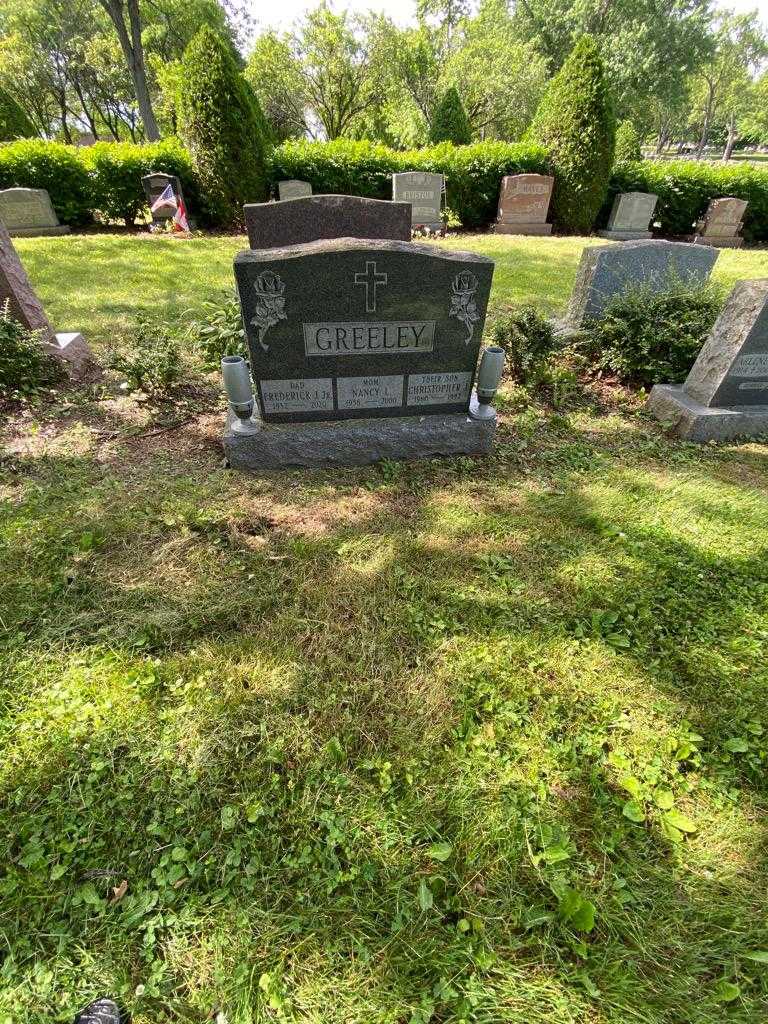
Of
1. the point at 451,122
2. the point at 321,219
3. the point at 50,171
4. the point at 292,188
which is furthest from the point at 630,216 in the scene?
the point at 50,171

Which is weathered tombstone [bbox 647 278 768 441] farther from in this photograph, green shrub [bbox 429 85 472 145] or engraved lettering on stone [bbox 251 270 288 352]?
green shrub [bbox 429 85 472 145]

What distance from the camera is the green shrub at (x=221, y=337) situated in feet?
15.1

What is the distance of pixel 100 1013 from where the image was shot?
4.27ft

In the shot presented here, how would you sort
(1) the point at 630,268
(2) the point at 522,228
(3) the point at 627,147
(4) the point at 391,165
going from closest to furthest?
(1) the point at 630,268
(4) the point at 391,165
(2) the point at 522,228
(3) the point at 627,147

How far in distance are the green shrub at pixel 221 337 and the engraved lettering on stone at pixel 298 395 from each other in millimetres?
1266

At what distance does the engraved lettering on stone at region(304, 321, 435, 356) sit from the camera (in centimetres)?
331

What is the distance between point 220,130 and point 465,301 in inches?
404

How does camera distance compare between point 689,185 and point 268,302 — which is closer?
point 268,302

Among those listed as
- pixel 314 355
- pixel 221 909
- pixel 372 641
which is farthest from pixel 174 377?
pixel 221 909

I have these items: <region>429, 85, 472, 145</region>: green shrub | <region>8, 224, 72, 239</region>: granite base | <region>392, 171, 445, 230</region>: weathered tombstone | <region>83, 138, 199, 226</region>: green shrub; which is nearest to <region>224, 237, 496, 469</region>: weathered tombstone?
<region>392, 171, 445, 230</region>: weathered tombstone

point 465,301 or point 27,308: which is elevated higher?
point 465,301

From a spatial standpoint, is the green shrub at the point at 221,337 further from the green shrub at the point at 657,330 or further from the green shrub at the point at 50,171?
the green shrub at the point at 50,171

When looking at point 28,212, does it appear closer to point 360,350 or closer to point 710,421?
point 360,350

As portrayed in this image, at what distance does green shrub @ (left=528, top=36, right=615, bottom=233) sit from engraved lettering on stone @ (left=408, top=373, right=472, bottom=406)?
1159 cm
